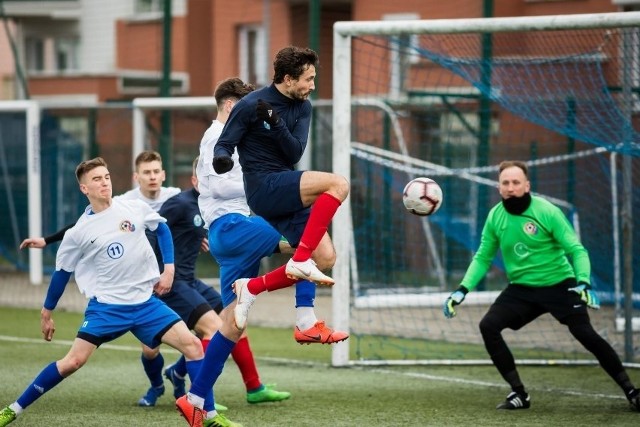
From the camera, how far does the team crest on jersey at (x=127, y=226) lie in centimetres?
780

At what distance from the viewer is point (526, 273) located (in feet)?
28.7

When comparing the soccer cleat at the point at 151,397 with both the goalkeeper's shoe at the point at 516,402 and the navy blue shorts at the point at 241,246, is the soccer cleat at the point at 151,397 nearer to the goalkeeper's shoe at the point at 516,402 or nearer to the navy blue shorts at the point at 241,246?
the navy blue shorts at the point at 241,246

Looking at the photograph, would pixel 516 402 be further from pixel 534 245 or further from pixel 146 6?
pixel 146 6

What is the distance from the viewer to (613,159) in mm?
13039

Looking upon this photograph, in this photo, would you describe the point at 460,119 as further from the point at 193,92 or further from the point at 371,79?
the point at 193,92

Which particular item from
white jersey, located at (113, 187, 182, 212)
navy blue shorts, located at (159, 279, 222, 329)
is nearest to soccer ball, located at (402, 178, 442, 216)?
navy blue shorts, located at (159, 279, 222, 329)

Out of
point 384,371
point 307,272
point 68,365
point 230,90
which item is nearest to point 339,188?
point 307,272

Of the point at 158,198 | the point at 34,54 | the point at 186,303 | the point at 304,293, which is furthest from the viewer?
the point at 34,54

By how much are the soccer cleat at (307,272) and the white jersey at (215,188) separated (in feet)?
2.97

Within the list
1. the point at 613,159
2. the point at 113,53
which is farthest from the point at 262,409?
the point at 113,53

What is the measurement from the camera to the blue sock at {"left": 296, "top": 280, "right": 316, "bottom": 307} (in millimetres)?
7484


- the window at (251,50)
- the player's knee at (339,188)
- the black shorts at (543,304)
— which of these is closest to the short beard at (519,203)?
the black shorts at (543,304)

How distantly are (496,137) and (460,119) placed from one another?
1.63 feet

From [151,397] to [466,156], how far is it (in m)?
7.66
